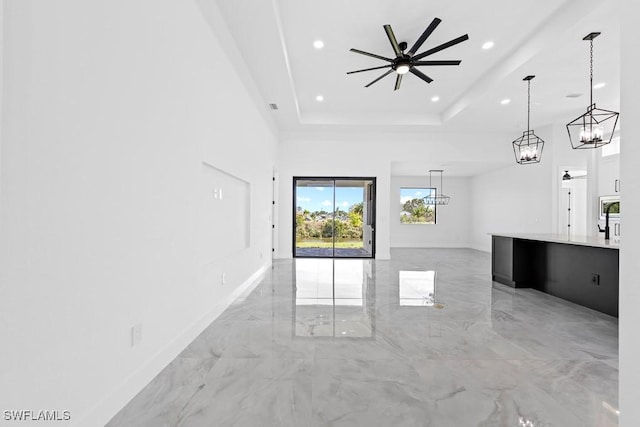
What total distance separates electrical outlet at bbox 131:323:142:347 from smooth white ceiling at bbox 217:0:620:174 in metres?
3.03

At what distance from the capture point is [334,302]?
4055 mm

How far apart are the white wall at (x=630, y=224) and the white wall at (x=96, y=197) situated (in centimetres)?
214

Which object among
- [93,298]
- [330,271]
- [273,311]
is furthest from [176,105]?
[330,271]

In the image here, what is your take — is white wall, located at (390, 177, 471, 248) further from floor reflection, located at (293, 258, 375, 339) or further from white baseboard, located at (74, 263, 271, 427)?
white baseboard, located at (74, 263, 271, 427)

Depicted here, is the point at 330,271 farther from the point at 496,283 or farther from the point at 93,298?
the point at 93,298

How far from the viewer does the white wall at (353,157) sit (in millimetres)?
8086

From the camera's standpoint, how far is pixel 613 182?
7.07m

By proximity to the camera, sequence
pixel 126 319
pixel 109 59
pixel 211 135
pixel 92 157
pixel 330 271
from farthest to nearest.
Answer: pixel 330 271 < pixel 211 135 < pixel 126 319 < pixel 109 59 < pixel 92 157

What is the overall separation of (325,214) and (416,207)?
4637 millimetres

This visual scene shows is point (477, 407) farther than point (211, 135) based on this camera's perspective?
No

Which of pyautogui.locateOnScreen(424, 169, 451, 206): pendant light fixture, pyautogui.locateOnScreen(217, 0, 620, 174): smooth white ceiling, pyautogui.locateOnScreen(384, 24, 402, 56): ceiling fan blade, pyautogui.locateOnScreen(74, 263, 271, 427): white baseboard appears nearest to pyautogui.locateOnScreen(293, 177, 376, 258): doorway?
pyautogui.locateOnScreen(217, 0, 620, 174): smooth white ceiling

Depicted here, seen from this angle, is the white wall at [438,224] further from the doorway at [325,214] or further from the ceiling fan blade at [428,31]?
the ceiling fan blade at [428,31]

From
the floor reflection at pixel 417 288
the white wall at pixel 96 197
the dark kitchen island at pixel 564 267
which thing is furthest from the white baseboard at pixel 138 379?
the dark kitchen island at pixel 564 267

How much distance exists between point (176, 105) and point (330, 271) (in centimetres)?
447
